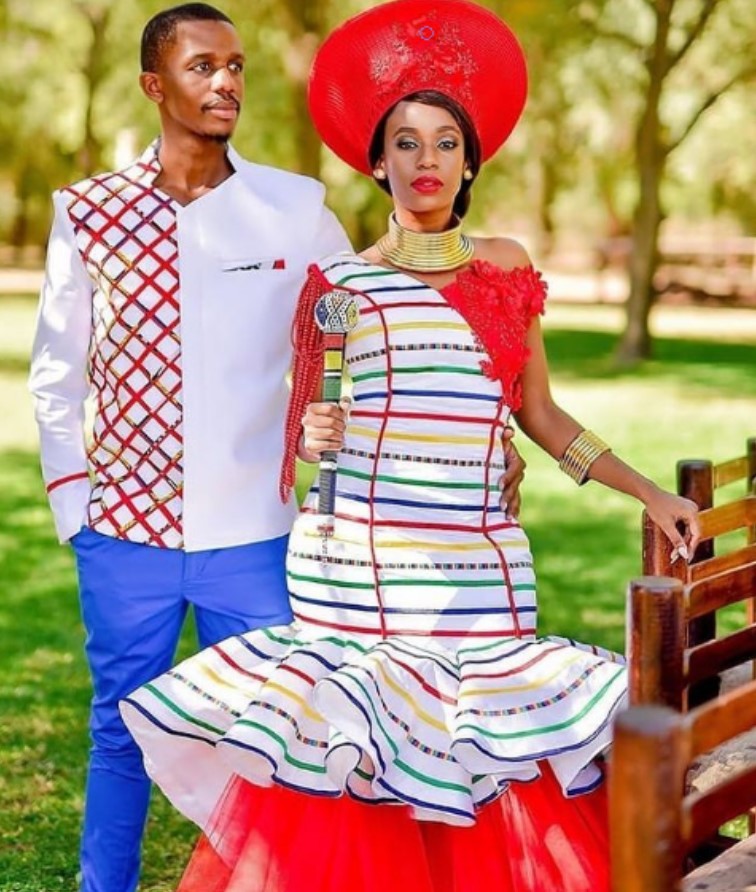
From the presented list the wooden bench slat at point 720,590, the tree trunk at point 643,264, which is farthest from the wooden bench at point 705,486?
the tree trunk at point 643,264

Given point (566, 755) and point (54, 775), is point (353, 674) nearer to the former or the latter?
point (566, 755)

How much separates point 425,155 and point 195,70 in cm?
60

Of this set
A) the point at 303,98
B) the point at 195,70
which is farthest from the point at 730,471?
the point at 303,98

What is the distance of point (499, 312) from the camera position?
342 cm

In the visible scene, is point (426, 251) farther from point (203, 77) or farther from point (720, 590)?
point (720, 590)

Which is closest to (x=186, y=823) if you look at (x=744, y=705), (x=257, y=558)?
(x=257, y=558)

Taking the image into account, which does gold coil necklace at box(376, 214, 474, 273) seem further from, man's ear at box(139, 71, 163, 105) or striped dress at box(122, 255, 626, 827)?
man's ear at box(139, 71, 163, 105)

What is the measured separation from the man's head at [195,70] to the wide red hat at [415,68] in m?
0.19

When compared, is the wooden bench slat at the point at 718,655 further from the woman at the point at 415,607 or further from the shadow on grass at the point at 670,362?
the shadow on grass at the point at 670,362

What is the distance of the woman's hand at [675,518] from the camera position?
10.9 feet

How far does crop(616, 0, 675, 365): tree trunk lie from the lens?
17.8 m

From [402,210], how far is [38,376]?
972mm

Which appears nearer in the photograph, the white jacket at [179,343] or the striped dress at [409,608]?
the striped dress at [409,608]

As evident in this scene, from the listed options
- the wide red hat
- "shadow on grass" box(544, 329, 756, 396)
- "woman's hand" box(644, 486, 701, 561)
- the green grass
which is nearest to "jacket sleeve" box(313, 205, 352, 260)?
the wide red hat
